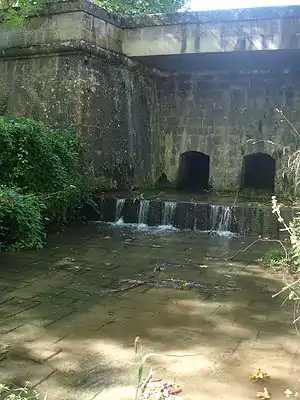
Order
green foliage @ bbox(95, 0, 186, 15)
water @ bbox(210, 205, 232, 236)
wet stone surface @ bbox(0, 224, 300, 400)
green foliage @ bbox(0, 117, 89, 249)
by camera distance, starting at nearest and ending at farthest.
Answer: wet stone surface @ bbox(0, 224, 300, 400) → green foliage @ bbox(0, 117, 89, 249) → water @ bbox(210, 205, 232, 236) → green foliage @ bbox(95, 0, 186, 15)

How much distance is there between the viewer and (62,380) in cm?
312

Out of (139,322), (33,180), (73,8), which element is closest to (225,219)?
(33,180)

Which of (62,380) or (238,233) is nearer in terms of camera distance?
(62,380)

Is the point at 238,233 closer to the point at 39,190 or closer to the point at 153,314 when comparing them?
the point at 39,190

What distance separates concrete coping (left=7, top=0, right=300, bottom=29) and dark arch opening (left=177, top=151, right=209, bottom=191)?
3562mm

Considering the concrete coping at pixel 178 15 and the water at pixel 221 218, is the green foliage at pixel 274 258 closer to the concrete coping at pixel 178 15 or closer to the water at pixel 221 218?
the water at pixel 221 218

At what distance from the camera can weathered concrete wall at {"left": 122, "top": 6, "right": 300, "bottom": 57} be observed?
9117 mm

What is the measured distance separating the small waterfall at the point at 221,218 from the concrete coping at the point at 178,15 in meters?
A: 3.74

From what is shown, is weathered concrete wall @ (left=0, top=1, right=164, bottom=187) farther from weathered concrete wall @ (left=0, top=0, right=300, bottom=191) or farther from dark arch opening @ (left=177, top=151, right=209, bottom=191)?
dark arch opening @ (left=177, top=151, right=209, bottom=191)

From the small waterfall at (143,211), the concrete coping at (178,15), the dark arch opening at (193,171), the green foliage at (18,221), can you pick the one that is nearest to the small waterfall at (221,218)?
the small waterfall at (143,211)

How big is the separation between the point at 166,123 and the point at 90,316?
859 cm

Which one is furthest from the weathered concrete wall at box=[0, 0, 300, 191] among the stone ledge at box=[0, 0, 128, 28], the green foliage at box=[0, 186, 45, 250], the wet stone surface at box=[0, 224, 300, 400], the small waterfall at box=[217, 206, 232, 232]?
the wet stone surface at box=[0, 224, 300, 400]

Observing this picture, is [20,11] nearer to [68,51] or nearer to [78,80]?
[68,51]

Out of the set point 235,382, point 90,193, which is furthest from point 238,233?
point 235,382
